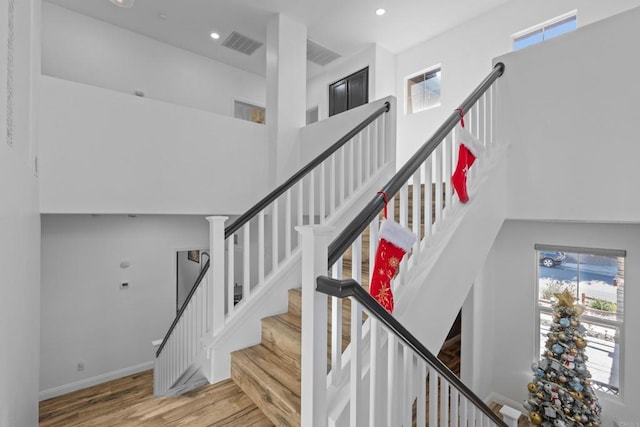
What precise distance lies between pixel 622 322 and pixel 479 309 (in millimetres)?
1378

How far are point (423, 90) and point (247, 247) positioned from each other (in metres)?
4.25

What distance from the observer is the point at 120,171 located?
309 centimetres

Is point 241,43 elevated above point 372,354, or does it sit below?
above

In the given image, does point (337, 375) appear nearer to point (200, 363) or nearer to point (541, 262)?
point (200, 363)

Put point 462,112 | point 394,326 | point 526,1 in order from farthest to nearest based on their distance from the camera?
point 526,1 < point 462,112 < point 394,326

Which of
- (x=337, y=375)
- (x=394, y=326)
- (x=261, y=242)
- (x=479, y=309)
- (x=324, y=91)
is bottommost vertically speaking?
(x=479, y=309)

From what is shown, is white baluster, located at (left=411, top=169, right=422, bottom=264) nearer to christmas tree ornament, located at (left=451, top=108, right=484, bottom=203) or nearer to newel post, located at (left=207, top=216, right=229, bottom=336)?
christmas tree ornament, located at (left=451, top=108, right=484, bottom=203)

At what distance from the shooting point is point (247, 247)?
238cm

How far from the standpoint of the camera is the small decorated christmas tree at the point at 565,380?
A: 10.1 feet

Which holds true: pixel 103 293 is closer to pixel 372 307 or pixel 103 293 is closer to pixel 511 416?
pixel 372 307

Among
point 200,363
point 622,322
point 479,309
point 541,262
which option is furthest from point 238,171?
point 622,322

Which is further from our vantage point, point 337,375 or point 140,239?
point 140,239

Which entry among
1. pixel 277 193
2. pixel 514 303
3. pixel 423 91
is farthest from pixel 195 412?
pixel 423 91

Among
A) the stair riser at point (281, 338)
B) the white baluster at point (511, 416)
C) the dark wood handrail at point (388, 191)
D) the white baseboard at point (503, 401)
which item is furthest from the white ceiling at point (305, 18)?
the white baseboard at point (503, 401)
